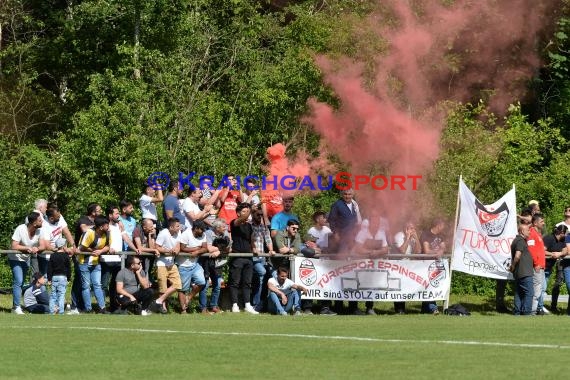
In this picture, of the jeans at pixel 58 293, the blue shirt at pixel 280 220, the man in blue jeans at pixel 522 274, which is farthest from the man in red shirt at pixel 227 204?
the man in blue jeans at pixel 522 274

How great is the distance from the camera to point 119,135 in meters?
40.2

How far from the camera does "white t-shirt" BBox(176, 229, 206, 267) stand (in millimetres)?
24828

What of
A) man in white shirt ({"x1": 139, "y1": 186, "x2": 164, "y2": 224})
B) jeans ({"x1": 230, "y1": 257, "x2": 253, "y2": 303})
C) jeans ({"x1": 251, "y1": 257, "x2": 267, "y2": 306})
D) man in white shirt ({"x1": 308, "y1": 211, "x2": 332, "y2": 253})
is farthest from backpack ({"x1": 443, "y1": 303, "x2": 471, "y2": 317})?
man in white shirt ({"x1": 139, "y1": 186, "x2": 164, "y2": 224})

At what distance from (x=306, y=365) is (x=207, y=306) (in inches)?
409

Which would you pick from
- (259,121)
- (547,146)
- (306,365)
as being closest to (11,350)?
(306,365)

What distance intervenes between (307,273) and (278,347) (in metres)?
8.12

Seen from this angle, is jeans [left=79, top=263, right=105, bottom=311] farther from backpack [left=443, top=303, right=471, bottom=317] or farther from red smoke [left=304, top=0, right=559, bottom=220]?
red smoke [left=304, top=0, right=559, bottom=220]

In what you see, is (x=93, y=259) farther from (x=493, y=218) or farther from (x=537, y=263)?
(x=537, y=263)

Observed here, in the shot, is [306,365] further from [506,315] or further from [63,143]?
[63,143]

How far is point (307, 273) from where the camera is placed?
25250 millimetres

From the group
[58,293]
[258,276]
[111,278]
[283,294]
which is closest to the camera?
[58,293]

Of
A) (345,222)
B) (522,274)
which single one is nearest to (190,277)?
(345,222)

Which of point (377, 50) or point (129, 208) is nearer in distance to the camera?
point (129, 208)

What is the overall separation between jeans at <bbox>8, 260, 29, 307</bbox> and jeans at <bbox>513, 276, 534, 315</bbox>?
30.7ft
